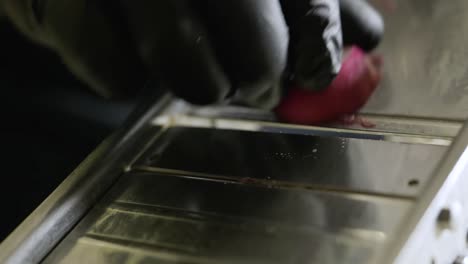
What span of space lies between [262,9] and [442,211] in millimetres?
258

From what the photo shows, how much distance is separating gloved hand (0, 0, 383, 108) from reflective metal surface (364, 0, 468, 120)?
14 centimetres

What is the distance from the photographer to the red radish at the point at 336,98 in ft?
2.12

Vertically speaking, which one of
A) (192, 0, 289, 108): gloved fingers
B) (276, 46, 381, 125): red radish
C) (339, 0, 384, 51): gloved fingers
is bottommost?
(192, 0, 289, 108): gloved fingers

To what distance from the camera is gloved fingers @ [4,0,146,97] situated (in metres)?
0.54

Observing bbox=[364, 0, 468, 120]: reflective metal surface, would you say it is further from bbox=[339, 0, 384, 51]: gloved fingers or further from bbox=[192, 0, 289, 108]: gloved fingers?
bbox=[192, 0, 289, 108]: gloved fingers

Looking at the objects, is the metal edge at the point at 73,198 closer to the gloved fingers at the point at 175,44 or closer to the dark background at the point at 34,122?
the dark background at the point at 34,122

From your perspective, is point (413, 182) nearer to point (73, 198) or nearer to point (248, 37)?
point (248, 37)

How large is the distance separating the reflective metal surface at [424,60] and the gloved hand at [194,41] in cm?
14

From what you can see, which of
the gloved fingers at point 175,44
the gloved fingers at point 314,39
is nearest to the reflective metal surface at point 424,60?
the gloved fingers at point 314,39

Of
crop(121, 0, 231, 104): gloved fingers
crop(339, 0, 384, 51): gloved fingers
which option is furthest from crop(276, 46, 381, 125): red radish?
crop(121, 0, 231, 104): gloved fingers

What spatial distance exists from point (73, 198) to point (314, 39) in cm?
32

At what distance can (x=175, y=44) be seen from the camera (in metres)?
0.54

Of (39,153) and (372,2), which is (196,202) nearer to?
(39,153)

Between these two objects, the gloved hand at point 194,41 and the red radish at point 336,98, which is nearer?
the gloved hand at point 194,41
